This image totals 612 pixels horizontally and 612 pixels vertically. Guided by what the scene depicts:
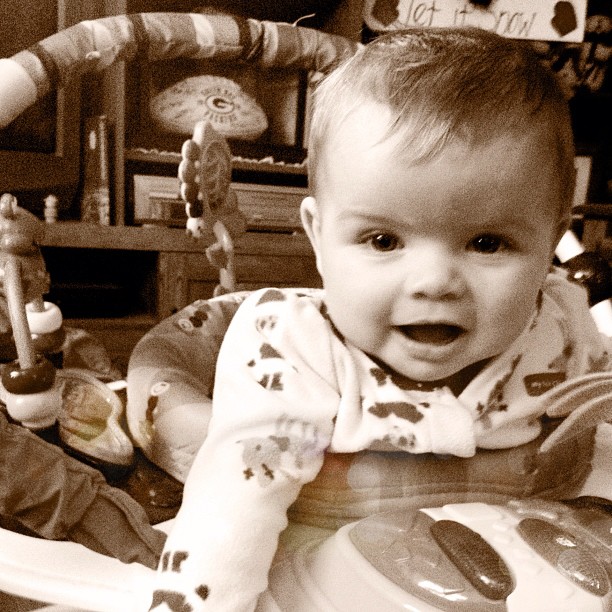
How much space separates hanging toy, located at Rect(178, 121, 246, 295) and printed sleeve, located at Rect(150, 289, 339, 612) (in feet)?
1.18

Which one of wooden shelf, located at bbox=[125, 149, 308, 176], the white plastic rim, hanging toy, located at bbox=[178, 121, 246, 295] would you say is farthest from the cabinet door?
the white plastic rim

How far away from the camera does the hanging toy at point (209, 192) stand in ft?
2.43

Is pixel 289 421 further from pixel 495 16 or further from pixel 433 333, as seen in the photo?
pixel 495 16

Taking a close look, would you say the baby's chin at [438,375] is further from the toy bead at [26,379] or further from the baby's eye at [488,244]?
the toy bead at [26,379]

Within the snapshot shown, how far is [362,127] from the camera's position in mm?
365

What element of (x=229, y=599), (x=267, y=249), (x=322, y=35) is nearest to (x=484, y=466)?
(x=229, y=599)

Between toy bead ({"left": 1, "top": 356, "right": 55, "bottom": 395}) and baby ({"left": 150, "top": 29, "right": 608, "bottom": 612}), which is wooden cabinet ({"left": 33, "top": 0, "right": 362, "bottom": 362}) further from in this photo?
baby ({"left": 150, "top": 29, "right": 608, "bottom": 612})

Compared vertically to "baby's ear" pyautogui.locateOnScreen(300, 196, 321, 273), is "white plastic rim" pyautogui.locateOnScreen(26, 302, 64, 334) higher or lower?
lower

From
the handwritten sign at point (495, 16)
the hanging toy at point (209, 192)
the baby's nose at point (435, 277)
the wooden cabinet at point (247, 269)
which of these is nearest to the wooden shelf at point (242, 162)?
the wooden cabinet at point (247, 269)

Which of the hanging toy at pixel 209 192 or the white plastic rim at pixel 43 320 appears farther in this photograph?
the hanging toy at pixel 209 192

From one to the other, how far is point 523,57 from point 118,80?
1366 millimetres

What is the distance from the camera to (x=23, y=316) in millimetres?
459

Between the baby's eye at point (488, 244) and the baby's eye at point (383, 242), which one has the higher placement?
the baby's eye at point (488, 244)

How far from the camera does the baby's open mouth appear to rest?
374 millimetres
